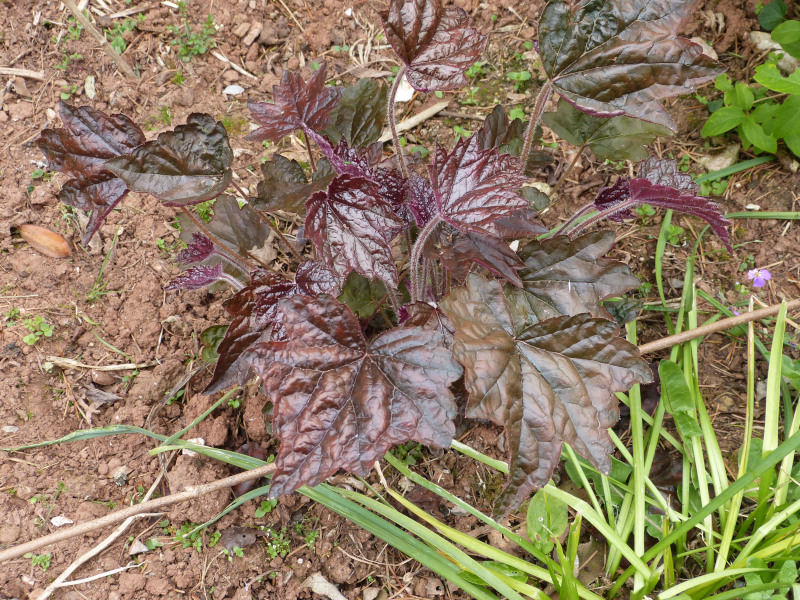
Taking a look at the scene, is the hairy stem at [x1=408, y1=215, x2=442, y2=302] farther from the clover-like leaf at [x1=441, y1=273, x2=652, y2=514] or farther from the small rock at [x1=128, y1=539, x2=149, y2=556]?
the small rock at [x1=128, y1=539, x2=149, y2=556]

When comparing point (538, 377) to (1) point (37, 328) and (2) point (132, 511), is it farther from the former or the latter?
(1) point (37, 328)

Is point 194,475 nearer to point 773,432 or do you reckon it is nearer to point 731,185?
point 773,432

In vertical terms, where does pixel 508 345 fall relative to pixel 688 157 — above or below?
above

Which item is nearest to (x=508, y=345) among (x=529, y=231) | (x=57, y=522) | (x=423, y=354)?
(x=423, y=354)

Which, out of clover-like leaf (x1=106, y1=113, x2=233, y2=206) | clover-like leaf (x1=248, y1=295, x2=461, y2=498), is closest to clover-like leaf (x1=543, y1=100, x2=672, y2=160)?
clover-like leaf (x1=248, y1=295, x2=461, y2=498)

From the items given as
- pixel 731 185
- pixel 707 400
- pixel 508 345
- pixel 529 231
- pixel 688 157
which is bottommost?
pixel 707 400
